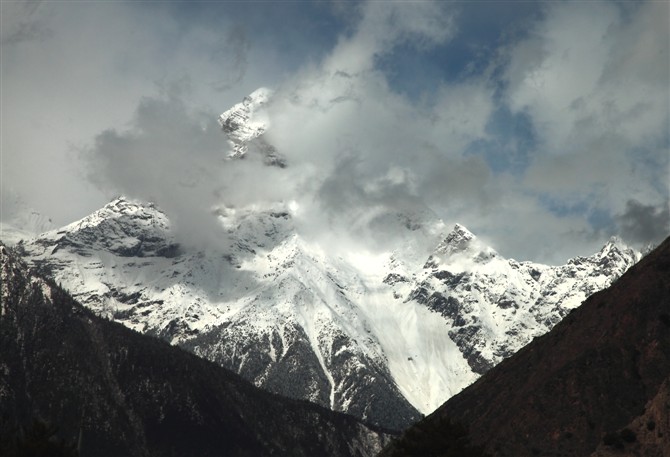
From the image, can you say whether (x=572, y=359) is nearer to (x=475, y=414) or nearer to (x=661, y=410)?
(x=475, y=414)

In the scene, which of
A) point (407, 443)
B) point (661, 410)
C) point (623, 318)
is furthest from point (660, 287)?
point (407, 443)

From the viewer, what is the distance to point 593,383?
16312 centimetres

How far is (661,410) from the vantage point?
418 ft

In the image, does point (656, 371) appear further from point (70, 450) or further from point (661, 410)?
point (70, 450)

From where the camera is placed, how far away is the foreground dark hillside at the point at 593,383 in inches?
6009

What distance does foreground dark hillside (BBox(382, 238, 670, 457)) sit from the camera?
501 ft

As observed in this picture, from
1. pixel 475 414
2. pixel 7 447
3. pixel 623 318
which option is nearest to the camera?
pixel 7 447

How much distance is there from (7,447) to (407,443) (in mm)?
50525

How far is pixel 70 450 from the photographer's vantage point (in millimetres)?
119938

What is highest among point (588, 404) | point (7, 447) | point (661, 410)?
point (7, 447)

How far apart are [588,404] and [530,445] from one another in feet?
37.6

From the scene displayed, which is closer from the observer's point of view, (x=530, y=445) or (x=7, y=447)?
(x=7, y=447)

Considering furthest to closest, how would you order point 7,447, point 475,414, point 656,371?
point 475,414
point 656,371
point 7,447

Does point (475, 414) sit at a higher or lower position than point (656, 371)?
higher
